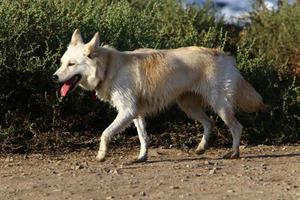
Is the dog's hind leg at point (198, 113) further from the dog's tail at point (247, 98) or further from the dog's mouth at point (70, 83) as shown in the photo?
the dog's mouth at point (70, 83)

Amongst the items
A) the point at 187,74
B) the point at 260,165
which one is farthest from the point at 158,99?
the point at 260,165

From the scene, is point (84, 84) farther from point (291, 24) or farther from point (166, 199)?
point (291, 24)

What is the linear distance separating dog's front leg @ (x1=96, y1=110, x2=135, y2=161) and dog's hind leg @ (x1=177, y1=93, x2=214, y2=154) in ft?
3.69

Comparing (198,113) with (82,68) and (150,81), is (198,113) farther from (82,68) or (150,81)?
(82,68)

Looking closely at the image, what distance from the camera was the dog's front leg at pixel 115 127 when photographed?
898 cm

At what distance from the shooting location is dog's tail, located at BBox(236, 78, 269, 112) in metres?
9.82

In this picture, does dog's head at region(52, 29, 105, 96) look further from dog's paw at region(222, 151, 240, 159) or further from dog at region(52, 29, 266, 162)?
dog's paw at region(222, 151, 240, 159)

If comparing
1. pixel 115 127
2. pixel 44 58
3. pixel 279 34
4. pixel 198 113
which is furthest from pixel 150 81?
pixel 279 34

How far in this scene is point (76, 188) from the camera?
7.49 m

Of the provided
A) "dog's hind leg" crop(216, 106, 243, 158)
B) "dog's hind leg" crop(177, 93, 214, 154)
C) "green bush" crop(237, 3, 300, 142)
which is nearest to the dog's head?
"dog's hind leg" crop(177, 93, 214, 154)

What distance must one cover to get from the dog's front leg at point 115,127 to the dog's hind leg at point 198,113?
1.13 meters

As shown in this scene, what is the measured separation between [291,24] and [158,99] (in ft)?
20.8

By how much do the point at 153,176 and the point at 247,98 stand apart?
7.64 ft

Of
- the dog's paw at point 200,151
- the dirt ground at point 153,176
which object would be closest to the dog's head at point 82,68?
the dirt ground at point 153,176
